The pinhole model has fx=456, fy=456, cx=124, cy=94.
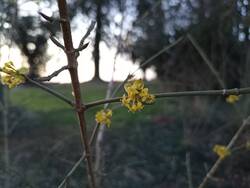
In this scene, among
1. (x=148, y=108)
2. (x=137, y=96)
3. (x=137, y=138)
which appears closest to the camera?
(x=137, y=96)

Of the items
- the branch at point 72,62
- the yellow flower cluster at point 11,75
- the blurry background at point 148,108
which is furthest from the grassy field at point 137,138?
the yellow flower cluster at point 11,75

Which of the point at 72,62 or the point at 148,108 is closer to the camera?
the point at 72,62

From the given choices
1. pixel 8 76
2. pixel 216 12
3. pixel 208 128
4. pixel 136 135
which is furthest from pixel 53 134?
pixel 8 76

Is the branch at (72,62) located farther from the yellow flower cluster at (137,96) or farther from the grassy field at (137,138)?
the grassy field at (137,138)

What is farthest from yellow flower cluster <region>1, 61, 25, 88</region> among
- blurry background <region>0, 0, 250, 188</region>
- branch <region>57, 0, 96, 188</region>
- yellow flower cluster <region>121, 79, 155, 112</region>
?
blurry background <region>0, 0, 250, 188</region>

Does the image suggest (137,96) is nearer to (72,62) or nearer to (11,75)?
(72,62)

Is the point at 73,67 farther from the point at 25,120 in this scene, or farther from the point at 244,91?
the point at 25,120

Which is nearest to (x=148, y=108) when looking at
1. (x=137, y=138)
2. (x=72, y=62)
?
(x=137, y=138)
